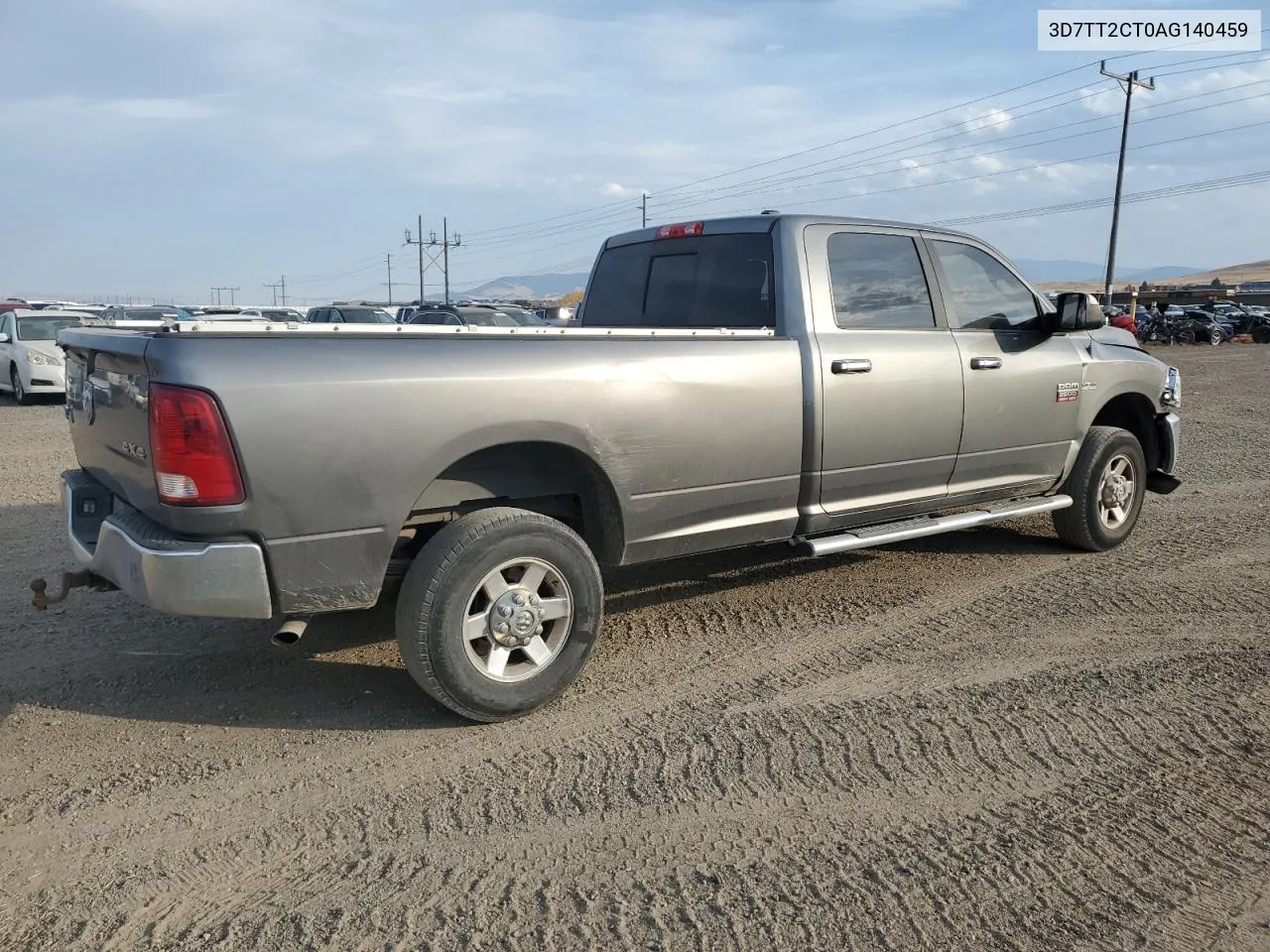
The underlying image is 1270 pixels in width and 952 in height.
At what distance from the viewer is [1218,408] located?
15.4 meters

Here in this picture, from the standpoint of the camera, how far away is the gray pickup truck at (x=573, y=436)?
338 cm

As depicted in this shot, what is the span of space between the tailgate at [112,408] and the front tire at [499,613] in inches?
38.8

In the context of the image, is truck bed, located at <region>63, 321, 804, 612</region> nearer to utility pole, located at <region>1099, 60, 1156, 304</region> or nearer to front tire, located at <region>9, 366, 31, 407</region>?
front tire, located at <region>9, 366, 31, 407</region>

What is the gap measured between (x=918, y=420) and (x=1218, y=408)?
12.6 m

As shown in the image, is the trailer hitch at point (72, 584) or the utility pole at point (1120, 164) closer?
the trailer hitch at point (72, 584)

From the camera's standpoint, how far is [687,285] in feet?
18.1

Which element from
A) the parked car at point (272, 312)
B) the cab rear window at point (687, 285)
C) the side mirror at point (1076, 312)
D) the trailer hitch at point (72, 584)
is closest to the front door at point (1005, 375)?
the side mirror at point (1076, 312)

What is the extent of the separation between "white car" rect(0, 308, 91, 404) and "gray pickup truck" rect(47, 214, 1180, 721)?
14.2m

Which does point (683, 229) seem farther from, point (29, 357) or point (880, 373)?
point (29, 357)

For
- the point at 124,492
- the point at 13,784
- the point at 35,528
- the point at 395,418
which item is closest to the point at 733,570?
the point at 395,418

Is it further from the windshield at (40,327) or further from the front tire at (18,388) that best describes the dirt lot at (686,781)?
the windshield at (40,327)

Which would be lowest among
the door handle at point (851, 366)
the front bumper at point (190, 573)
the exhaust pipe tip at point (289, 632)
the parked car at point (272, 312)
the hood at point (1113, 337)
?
the exhaust pipe tip at point (289, 632)

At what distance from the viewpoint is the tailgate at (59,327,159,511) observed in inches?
136

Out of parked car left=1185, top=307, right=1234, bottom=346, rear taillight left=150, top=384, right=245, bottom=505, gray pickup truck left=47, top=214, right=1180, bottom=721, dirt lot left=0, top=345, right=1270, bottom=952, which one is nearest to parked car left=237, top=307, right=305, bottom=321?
dirt lot left=0, top=345, right=1270, bottom=952
